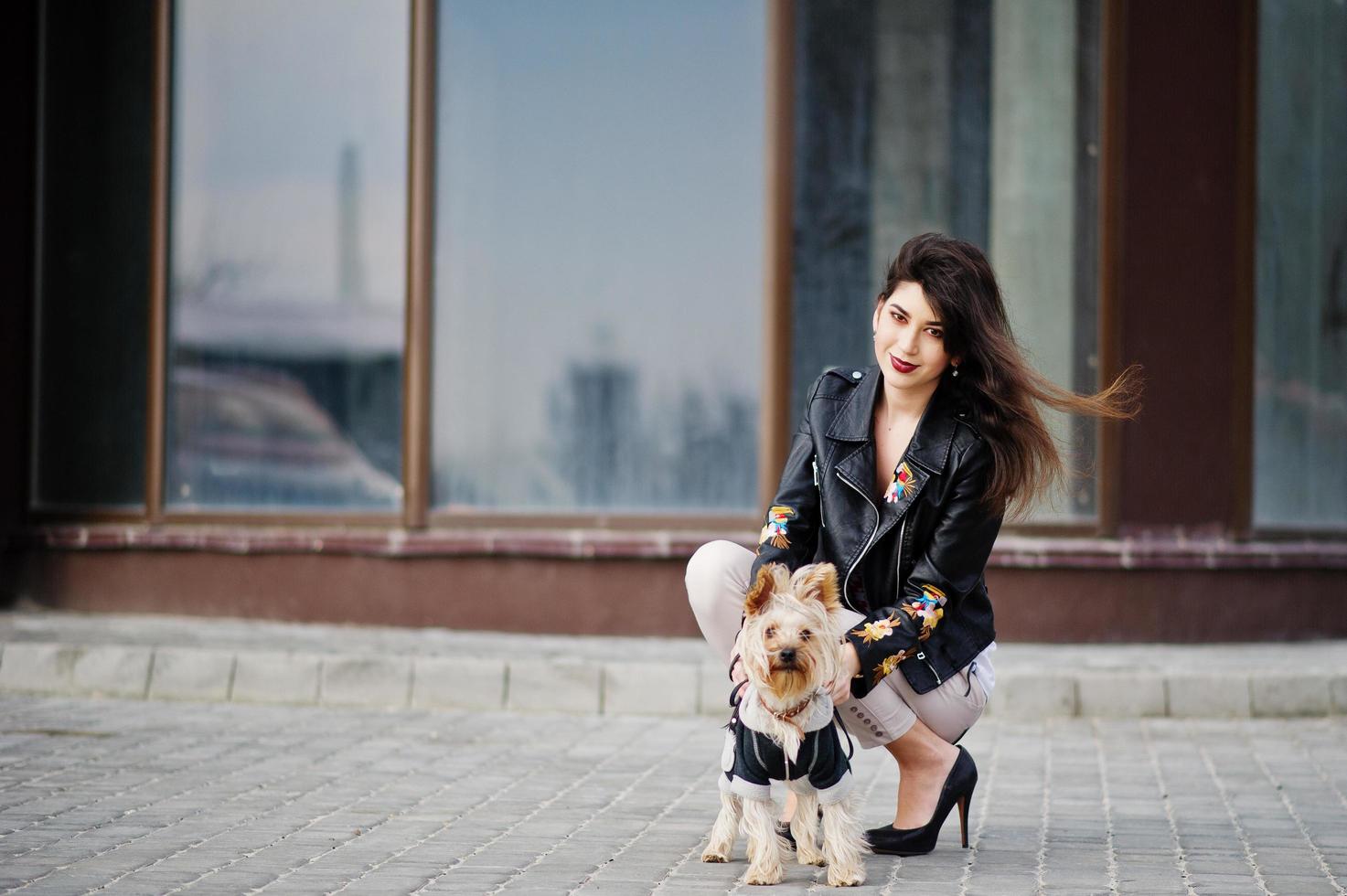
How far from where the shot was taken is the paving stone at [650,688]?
25.1ft

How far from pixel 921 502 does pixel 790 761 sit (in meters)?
0.90

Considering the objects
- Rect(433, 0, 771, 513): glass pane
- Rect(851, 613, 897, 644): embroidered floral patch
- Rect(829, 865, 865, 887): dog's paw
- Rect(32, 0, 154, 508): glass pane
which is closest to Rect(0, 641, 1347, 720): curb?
Rect(433, 0, 771, 513): glass pane

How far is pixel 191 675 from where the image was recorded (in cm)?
793

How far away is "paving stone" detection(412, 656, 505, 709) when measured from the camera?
7777mm

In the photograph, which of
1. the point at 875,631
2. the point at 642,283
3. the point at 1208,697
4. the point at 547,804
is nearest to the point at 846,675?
the point at 875,631

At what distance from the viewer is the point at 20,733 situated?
679cm

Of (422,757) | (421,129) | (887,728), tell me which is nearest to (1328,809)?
(887,728)

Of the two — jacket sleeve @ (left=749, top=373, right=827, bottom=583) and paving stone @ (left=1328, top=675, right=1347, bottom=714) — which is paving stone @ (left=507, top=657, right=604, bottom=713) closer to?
jacket sleeve @ (left=749, top=373, right=827, bottom=583)

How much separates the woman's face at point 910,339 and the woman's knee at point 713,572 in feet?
2.26

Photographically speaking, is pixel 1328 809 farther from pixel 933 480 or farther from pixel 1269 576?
pixel 1269 576

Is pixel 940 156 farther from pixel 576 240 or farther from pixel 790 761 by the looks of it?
pixel 790 761

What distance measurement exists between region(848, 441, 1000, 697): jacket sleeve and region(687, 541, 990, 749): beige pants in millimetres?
142

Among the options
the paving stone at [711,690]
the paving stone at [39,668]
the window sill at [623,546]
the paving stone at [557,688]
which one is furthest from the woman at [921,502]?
the paving stone at [39,668]

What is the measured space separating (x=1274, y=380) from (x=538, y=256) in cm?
445
